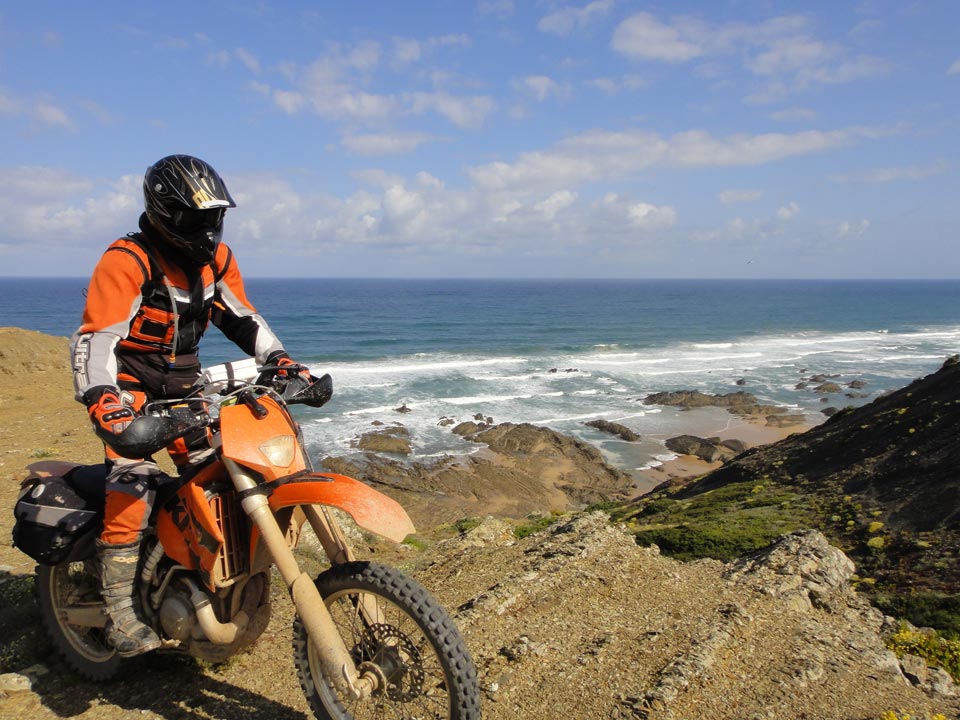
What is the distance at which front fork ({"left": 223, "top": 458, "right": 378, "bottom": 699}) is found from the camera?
285cm

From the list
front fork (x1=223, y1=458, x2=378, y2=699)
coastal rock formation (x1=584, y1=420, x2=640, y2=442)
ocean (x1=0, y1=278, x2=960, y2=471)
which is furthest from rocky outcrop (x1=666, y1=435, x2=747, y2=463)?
front fork (x1=223, y1=458, x2=378, y2=699)

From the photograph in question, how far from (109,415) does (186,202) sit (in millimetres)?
1146

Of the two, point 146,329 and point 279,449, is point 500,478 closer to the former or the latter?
point 146,329

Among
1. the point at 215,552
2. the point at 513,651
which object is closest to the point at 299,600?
the point at 215,552

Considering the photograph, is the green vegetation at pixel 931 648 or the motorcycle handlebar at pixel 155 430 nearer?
the motorcycle handlebar at pixel 155 430

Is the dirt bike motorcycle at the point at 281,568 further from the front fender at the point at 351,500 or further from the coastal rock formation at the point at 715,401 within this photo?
the coastal rock formation at the point at 715,401

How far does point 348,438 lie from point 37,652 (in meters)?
23.0

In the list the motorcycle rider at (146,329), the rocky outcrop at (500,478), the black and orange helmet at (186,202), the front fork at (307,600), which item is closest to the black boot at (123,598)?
the motorcycle rider at (146,329)

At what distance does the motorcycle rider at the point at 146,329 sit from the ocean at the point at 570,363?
2200 centimetres

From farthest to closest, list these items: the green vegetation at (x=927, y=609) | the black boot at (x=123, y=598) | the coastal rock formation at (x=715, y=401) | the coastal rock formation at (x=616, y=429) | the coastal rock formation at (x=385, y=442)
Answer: the coastal rock formation at (x=715, y=401), the coastal rock formation at (x=616, y=429), the coastal rock formation at (x=385, y=442), the green vegetation at (x=927, y=609), the black boot at (x=123, y=598)

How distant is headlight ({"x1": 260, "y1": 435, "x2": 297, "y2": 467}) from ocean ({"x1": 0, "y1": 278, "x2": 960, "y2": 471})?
22551 millimetres

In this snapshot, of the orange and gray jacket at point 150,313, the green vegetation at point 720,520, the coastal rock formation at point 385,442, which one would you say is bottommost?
the coastal rock formation at point 385,442

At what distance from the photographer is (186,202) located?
10.5 feet

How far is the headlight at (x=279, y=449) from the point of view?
296 cm
